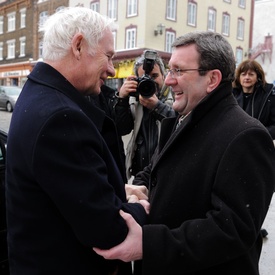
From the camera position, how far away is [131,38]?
20531 mm

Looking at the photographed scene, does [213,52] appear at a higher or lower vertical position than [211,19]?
lower

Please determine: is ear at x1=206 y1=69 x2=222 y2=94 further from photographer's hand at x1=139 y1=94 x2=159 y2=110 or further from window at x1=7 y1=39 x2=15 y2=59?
window at x1=7 y1=39 x2=15 y2=59

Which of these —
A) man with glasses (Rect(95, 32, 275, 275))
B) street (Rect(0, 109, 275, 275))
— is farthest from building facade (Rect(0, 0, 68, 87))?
man with glasses (Rect(95, 32, 275, 275))

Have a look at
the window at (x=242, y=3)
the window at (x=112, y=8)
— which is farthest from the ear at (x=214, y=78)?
the window at (x=242, y=3)

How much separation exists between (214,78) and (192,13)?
22.4 m

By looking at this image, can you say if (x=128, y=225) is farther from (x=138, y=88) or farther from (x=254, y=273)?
(x=138, y=88)

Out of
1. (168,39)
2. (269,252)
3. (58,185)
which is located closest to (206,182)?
(58,185)

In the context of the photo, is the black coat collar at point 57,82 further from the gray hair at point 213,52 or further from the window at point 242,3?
the window at point 242,3

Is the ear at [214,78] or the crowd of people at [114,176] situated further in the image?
the ear at [214,78]

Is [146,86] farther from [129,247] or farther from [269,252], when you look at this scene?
[269,252]

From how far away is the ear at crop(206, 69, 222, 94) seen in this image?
1521 millimetres

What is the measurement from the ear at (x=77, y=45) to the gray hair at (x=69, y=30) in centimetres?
2

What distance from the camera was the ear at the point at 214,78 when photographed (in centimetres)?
152

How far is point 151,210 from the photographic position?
156 centimetres
